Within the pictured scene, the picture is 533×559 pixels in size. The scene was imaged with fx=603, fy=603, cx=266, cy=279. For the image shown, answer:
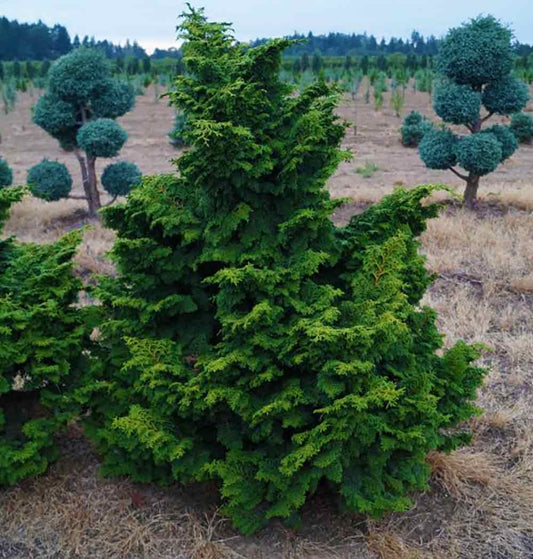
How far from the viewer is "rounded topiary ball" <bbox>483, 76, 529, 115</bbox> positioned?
1048cm

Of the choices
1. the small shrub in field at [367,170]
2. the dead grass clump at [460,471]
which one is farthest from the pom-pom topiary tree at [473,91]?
the dead grass clump at [460,471]

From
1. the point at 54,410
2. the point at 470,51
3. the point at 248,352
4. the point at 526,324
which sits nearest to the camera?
the point at 248,352

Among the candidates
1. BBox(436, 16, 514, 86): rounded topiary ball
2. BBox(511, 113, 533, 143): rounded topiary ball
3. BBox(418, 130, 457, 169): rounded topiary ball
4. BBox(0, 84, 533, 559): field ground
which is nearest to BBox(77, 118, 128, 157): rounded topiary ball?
BBox(418, 130, 457, 169): rounded topiary ball

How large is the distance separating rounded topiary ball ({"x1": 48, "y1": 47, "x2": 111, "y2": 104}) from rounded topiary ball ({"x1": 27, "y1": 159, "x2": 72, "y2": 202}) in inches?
48.4

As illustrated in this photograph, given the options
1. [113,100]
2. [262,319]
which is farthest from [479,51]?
[262,319]

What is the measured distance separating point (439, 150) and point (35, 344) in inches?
361

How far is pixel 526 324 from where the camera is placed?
593 cm

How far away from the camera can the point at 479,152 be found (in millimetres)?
10320

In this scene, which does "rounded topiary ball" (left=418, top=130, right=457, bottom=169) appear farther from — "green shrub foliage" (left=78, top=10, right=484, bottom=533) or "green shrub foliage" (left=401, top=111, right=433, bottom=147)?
"green shrub foliage" (left=401, top=111, right=433, bottom=147)

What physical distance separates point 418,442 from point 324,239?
112 centimetres

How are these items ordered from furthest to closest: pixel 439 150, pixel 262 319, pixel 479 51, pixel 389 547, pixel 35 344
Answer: pixel 439 150 → pixel 479 51 → pixel 35 344 → pixel 389 547 → pixel 262 319

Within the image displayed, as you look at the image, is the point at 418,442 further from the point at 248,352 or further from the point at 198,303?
the point at 198,303

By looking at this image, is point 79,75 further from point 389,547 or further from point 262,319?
point 389,547

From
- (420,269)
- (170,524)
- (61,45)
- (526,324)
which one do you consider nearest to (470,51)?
(526,324)
